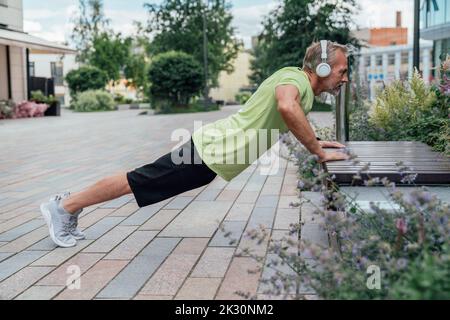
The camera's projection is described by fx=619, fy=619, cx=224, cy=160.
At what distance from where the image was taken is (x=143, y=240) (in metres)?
4.32

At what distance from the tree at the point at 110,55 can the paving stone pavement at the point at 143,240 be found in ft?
130

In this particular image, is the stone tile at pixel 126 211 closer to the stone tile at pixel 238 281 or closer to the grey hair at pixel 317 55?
the stone tile at pixel 238 281

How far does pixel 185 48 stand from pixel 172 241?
40.7 metres

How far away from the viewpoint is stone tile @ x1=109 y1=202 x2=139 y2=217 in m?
5.24

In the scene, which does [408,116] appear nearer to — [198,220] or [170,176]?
[198,220]

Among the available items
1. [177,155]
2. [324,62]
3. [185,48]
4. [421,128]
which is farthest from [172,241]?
[185,48]

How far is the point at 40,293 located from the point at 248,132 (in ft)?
4.77

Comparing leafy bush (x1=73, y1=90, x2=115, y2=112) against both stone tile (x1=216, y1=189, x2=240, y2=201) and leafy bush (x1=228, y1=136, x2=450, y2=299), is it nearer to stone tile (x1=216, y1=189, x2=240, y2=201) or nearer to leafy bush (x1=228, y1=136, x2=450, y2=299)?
stone tile (x1=216, y1=189, x2=240, y2=201)

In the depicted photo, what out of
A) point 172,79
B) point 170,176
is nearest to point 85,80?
point 172,79

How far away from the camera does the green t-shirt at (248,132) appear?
3.55m

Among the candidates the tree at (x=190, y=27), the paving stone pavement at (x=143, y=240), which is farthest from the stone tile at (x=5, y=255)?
the tree at (x=190, y=27)

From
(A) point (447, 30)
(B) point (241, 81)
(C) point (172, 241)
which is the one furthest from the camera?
(B) point (241, 81)

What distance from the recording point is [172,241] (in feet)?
14.1
